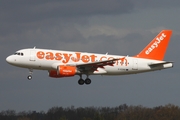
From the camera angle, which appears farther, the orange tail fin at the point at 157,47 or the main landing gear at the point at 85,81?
the orange tail fin at the point at 157,47

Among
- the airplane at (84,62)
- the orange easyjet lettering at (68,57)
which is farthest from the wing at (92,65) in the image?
the orange easyjet lettering at (68,57)

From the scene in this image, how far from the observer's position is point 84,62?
320 feet

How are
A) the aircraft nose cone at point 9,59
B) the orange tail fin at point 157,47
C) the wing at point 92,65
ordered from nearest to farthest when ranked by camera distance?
the aircraft nose cone at point 9,59
the wing at point 92,65
the orange tail fin at point 157,47

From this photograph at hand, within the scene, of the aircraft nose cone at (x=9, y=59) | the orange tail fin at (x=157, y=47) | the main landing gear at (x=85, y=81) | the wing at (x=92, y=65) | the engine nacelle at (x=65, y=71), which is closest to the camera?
the engine nacelle at (x=65, y=71)

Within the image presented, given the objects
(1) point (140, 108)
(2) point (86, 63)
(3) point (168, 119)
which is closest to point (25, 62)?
(2) point (86, 63)

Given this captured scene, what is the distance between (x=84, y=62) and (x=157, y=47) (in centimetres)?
1429

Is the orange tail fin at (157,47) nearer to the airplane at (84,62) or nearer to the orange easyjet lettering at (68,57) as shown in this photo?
the airplane at (84,62)

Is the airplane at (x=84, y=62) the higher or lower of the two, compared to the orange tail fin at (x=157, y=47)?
lower

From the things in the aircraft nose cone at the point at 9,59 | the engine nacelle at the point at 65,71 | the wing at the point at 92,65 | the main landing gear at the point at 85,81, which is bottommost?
the main landing gear at the point at 85,81

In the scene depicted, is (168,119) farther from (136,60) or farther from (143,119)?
(136,60)

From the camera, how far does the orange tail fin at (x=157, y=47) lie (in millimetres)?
104625

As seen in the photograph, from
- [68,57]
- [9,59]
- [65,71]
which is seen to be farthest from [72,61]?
[9,59]

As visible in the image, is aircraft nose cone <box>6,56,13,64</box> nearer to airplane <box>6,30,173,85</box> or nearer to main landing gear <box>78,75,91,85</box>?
airplane <box>6,30,173,85</box>

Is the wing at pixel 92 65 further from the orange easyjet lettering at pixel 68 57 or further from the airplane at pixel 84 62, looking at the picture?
the orange easyjet lettering at pixel 68 57
